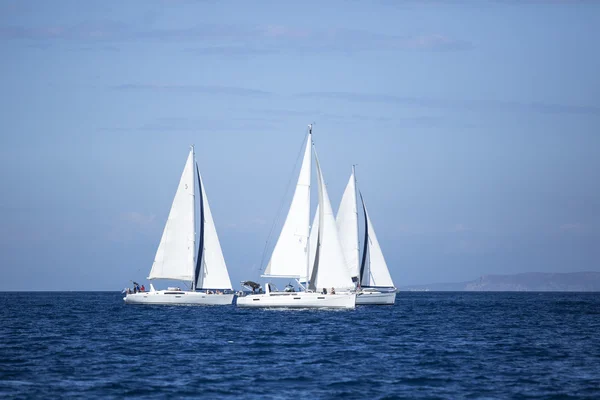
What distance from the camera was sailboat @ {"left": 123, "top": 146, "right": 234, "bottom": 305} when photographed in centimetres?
8969

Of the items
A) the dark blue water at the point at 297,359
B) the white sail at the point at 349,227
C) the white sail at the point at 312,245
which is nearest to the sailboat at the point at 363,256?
the white sail at the point at 349,227

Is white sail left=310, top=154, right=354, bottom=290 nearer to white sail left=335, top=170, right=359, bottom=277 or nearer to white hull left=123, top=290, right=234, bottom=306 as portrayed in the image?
white hull left=123, top=290, right=234, bottom=306

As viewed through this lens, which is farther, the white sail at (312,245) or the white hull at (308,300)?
the white sail at (312,245)

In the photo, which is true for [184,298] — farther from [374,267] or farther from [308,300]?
[374,267]

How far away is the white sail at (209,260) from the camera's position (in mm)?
89688

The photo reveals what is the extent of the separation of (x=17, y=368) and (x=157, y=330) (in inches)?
845

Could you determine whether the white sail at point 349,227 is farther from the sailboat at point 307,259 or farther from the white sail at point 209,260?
the sailboat at point 307,259

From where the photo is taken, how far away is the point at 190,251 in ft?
295

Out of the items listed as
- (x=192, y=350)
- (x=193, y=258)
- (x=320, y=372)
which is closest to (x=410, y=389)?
(x=320, y=372)

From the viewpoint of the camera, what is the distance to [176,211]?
90.8m

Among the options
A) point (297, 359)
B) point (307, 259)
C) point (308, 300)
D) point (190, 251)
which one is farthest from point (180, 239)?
point (297, 359)

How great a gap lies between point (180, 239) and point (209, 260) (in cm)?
377

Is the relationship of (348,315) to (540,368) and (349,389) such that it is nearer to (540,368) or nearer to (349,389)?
(540,368)

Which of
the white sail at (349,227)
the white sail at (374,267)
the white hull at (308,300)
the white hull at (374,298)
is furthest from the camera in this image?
the white sail at (374,267)
